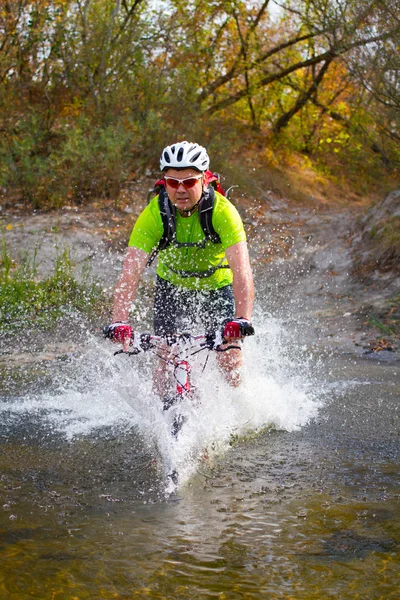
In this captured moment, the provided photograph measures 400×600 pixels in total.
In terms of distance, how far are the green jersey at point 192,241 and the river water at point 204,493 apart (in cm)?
69

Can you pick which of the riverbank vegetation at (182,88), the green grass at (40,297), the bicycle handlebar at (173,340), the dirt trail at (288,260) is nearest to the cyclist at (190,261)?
the bicycle handlebar at (173,340)

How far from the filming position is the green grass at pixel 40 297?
1045 cm

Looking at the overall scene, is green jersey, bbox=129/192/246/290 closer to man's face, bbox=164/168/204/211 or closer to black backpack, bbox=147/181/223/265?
black backpack, bbox=147/181/223/265

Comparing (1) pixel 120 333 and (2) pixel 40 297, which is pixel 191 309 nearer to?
(1) pixel 120 333

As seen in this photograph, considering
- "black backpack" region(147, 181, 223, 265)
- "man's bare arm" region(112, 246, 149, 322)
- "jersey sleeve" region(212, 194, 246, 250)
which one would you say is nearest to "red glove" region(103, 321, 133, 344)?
"man's bare arm" region(112, 246, 149, 322)

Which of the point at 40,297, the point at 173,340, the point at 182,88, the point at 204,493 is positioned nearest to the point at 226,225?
the point at 173,340

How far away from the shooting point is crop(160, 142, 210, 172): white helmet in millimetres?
5188

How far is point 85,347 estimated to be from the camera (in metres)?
9.77

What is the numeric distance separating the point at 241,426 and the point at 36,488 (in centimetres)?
198

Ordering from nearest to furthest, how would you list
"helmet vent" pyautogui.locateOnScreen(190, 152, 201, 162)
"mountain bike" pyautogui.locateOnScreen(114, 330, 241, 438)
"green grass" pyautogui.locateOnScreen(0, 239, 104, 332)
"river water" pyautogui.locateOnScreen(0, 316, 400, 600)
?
"river water" pyautogui.locateOnScreen(0, 316, 400, 600), "mountain bike" pyautogui.locateOnScreen(114, 330, 241, 438), "helmet vent" pyautogui.locateOnScreen(190, 152, 201, 162), "green grass" pyautogui.locateOnScreen(0, 239, 104, 332)

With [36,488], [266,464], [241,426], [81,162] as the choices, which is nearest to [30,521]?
[36,488]

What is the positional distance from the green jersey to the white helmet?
306 mm

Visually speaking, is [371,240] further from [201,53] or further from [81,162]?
[201,53]

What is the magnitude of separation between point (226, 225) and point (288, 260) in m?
8.61
